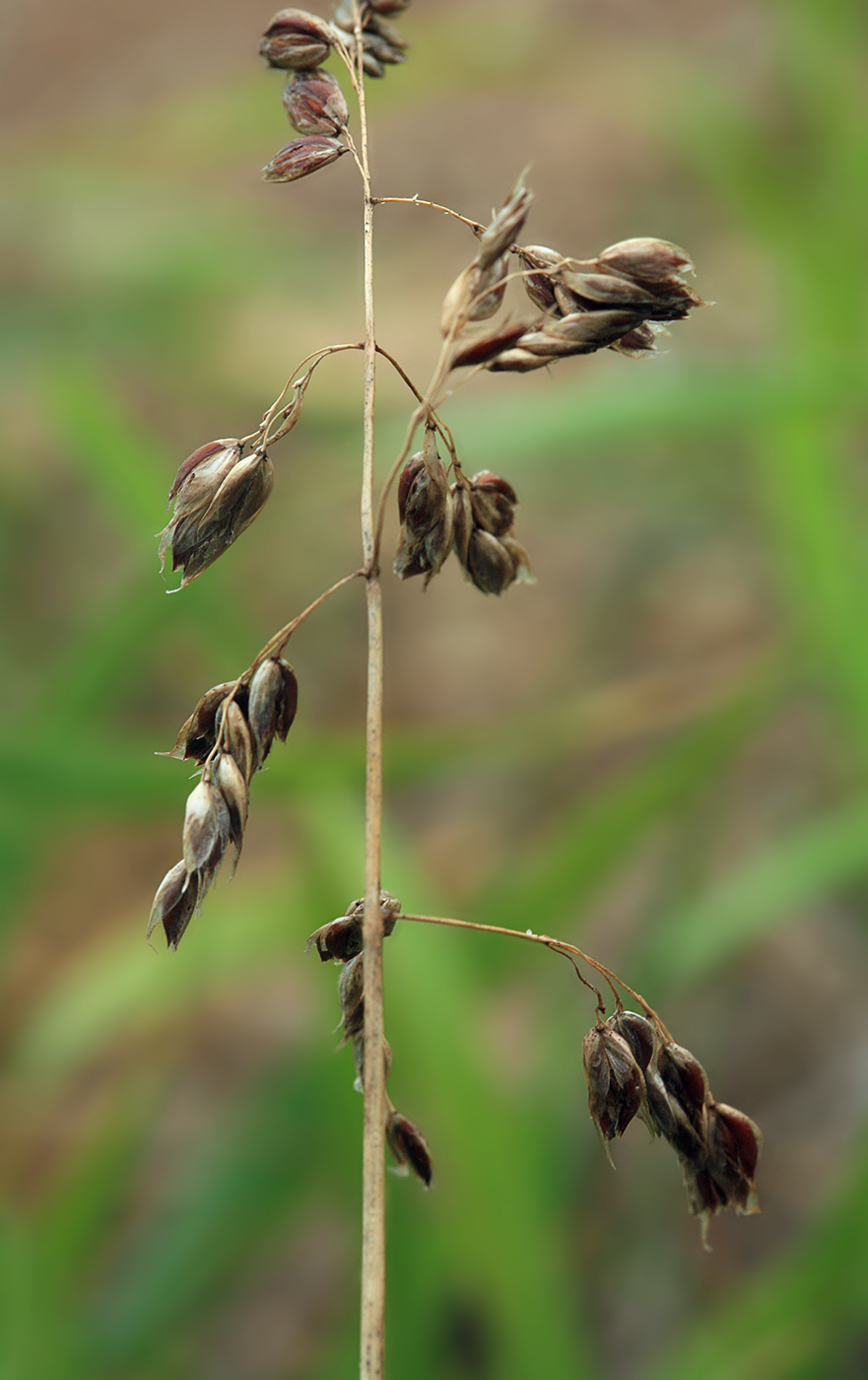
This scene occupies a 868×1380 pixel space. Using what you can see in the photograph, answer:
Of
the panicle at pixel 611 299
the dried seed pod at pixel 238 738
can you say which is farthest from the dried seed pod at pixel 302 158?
the dried seed pod at pixel 238 738

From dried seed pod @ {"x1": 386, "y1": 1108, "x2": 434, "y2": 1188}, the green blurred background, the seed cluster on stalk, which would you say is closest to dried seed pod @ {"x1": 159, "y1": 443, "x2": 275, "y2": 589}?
the seed cluster on stalk

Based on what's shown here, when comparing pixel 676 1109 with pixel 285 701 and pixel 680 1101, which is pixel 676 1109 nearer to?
pixel 680 1101

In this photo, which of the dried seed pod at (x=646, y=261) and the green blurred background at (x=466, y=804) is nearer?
the dried seed pod at (x=646, y=261)

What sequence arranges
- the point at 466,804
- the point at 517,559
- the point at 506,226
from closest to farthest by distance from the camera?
1. the point at 506,226
2. the point at 517,559
3. the point at 466,804

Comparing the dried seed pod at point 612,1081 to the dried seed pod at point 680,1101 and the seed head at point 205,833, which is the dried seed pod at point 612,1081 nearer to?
the dried seed pod at point 680,1101

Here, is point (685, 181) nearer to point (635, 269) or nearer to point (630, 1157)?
point (630, 1157)

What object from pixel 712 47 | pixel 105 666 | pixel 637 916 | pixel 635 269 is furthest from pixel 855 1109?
pixel 712 47

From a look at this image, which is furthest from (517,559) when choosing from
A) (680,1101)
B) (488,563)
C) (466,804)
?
(466,804)
